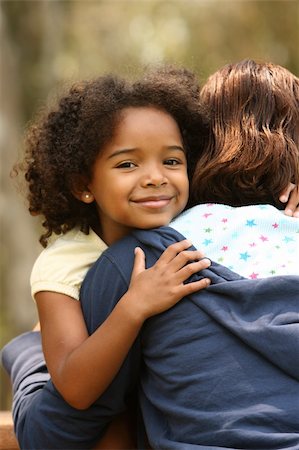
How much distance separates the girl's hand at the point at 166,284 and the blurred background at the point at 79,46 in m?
6.65

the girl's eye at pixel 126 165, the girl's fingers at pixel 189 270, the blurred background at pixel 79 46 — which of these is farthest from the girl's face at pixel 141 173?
the blurred background at pixel 79 46

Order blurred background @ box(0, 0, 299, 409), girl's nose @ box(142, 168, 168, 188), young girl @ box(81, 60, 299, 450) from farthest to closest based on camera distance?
blurred background @ box(0, 0, 299, 409)
girl's nose @ box(142, 168, 168, 188)
young girl @ box(81, 60, 299, 450)

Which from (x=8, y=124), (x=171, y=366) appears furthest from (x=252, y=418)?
(x=8, y=124)

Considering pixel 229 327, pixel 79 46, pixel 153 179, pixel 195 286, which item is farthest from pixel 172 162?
pixel 79 46

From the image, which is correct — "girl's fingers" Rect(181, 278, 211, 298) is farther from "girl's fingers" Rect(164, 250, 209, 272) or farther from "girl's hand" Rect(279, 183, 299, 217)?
"girl's hand" Rect(279, 183, 299, 217)

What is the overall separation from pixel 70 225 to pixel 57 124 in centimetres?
29

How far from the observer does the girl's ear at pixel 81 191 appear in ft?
8.71

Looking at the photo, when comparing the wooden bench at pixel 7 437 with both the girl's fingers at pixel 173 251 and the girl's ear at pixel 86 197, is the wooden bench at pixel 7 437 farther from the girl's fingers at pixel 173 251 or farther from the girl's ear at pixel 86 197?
the girl's fingers at pixel 173 251

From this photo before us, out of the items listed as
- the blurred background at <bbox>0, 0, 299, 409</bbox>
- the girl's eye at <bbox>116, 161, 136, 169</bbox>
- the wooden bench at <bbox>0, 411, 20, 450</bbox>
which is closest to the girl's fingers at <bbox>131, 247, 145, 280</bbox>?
the girl's eye at <bbox>116, 161, 136, 169</bbox>

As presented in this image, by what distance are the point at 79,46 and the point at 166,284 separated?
14.0 m

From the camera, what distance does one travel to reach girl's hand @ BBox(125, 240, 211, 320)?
2.31 meters

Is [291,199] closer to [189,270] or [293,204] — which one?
[293,204]

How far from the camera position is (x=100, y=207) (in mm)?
2641

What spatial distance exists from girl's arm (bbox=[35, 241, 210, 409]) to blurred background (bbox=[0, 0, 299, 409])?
21.8 feet
